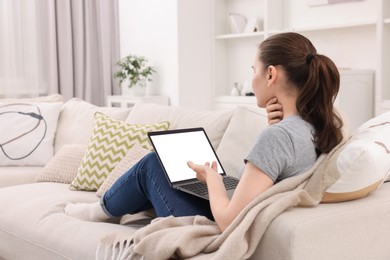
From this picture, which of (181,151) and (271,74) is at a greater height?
(271,74)

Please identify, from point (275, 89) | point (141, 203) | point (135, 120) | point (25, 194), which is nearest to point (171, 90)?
point (135, 120)

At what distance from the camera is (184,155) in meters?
2.13

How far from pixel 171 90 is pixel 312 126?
3771mm

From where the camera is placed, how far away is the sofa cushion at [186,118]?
2615 mm

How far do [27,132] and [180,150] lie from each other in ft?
5.36

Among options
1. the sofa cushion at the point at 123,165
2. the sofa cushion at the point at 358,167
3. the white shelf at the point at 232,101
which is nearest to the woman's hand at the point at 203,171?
the sofa cushion at the point at 358,167

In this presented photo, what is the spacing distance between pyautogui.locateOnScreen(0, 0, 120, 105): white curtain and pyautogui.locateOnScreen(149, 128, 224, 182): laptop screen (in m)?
3.64

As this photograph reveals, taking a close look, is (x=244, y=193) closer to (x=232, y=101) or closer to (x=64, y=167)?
(x=64, y=167)

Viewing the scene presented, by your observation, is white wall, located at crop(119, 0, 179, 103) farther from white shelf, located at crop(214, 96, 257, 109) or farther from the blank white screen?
the blank white screen

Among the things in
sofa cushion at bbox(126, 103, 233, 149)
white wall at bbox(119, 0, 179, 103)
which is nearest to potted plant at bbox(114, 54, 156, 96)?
white wall at bbox(119, 0, 179, 103)

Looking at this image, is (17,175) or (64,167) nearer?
(64,167)

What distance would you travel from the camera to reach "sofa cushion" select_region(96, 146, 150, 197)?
2551mm

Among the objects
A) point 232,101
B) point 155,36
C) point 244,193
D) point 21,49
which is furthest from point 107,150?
point 21,49

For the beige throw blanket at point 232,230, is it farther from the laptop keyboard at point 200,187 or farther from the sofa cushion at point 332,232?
the laptop keyboard at point 200,187
